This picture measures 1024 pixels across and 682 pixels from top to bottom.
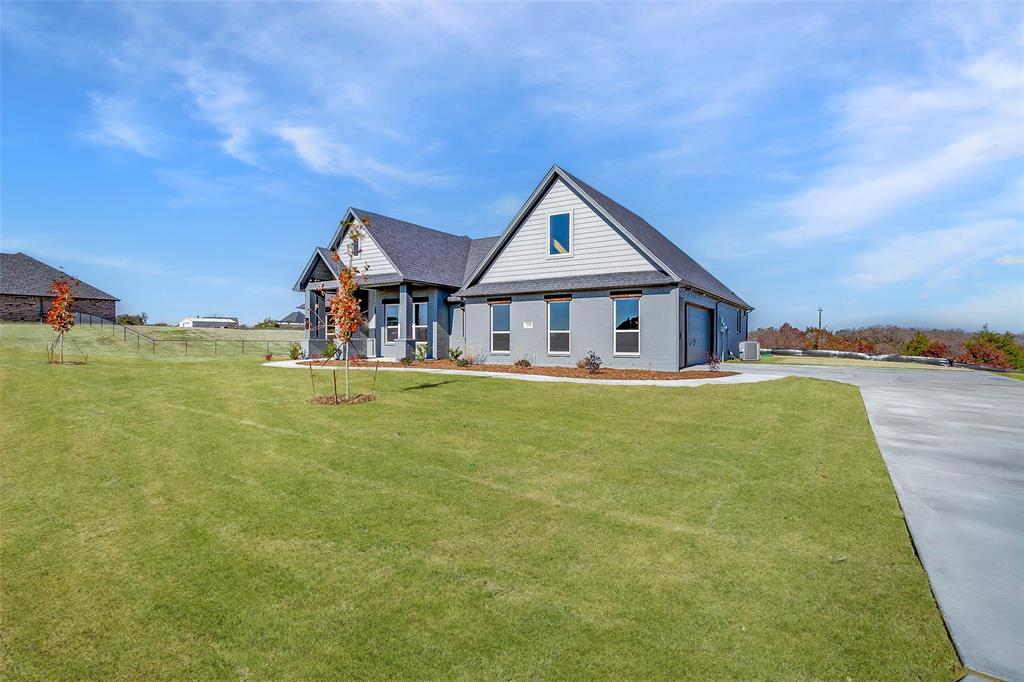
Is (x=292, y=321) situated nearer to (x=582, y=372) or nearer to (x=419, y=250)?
(x=419, y=250)

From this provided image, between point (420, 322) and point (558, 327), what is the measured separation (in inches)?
321

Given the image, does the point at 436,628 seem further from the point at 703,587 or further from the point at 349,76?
the point at 349,76

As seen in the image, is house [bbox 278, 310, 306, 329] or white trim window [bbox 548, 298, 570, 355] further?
house [bbox 278, 310, 306, 329]

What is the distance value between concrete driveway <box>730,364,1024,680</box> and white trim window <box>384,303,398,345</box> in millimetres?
20848

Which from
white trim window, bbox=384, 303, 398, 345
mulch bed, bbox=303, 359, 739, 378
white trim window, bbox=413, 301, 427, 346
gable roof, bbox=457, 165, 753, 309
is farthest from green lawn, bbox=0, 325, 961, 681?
white trim window, bbox=384, 303, 398, 345

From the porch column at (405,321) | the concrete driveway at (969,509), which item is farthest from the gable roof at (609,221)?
the concrete driveway at (969,509)

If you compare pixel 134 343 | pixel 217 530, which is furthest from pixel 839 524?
pixel 134 343

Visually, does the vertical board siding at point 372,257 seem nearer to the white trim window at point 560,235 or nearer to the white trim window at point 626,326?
the white trim window at point 560,235

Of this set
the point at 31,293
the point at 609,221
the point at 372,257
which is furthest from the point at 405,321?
the point at 31,293

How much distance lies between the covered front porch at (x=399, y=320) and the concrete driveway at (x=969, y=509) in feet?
60.1

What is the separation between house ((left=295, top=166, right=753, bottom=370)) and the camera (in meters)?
19.3

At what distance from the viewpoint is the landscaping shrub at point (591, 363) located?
61.3ft

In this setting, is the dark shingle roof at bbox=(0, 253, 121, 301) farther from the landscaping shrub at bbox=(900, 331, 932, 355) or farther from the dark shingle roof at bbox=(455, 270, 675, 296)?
the landscaping shrub at bbox=(900, 331, 932, 355)

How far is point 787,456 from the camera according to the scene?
7.42m
